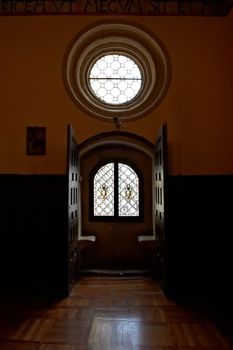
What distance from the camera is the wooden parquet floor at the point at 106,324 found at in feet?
10.1

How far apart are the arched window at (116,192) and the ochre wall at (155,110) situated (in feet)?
3.53

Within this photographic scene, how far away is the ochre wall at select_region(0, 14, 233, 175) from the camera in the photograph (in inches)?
199

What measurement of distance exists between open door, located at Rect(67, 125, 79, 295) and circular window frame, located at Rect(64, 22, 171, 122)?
2.53 ft

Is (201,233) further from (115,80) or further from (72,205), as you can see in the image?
(115,80)

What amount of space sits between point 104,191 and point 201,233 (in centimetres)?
200

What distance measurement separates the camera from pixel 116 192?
19.5 feet

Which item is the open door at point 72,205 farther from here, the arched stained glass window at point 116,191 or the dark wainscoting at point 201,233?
the dark wainscoting at point 201,233

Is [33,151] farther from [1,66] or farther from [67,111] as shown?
[1,66]

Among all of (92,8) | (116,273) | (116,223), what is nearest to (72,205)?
(116,223)

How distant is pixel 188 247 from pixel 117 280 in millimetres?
1316

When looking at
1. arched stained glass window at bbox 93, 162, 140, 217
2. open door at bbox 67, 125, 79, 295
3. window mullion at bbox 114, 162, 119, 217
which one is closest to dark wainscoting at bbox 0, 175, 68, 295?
open door at bbox 67, 125, 79, 295

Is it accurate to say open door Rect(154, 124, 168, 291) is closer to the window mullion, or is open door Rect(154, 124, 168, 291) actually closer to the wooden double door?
the wooden double door

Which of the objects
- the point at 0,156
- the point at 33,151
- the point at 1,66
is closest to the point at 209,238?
the point at 33,151

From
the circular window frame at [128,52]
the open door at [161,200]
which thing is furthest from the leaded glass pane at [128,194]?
the circular window frame at [128,52]
